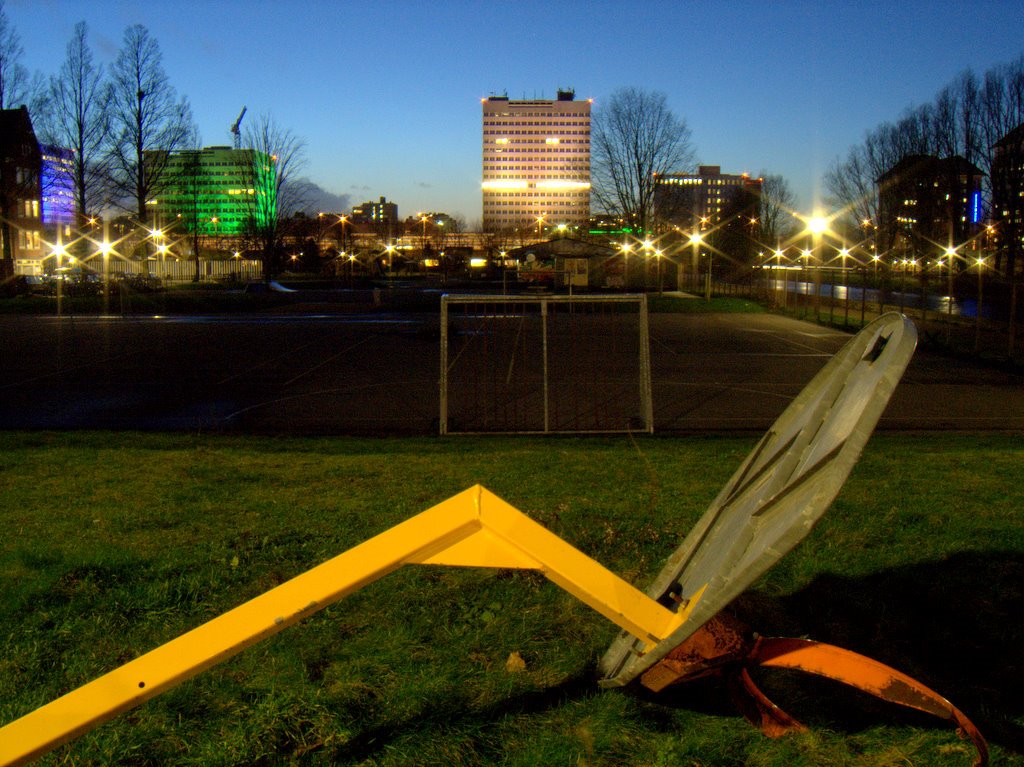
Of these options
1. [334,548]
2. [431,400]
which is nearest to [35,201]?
[431,400]

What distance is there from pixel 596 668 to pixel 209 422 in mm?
9353

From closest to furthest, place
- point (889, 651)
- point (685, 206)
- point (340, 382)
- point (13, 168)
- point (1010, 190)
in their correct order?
point (889, 651) → point (340, 382) → point (1010, 190) → point (13, 168) → point (685, 206)

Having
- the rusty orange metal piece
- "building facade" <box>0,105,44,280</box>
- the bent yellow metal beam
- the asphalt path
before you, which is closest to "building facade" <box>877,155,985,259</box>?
the asphalt path

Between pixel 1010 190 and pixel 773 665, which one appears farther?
pixel 1010 190

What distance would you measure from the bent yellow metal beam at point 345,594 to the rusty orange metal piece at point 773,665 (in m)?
0.36

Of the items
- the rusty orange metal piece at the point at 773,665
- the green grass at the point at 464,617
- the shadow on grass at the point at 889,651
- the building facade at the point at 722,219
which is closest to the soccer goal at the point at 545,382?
the green grass at the point at 464,617

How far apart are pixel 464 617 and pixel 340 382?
40.0 ft

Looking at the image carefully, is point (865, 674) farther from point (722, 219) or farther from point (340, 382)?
point (722, 219)

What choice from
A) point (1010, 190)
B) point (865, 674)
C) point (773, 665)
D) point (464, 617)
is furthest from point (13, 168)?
point (865, 674)

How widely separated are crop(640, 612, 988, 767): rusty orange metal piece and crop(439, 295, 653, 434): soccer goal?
26.0 ft

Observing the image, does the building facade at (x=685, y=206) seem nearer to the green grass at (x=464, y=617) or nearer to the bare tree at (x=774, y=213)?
the bare tree at (x=774, y=213)

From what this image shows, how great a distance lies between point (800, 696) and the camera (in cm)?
366

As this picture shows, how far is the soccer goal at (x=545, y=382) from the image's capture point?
11.8 metres

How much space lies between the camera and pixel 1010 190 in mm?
54375
